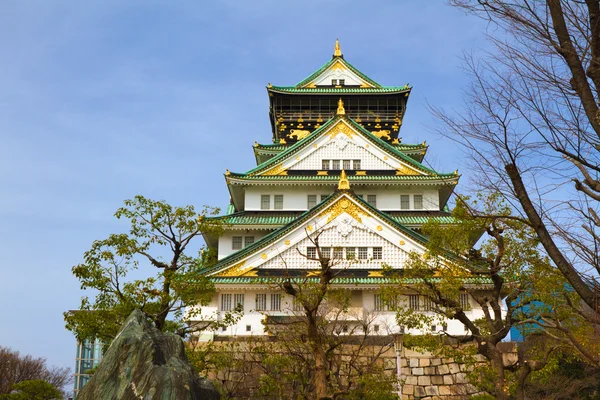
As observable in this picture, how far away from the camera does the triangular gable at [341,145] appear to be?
3900cm

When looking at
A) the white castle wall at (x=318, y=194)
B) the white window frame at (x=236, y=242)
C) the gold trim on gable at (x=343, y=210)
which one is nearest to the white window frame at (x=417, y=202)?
the white castle wall at (x=318, y=194)

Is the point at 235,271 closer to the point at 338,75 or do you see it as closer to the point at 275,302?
the point at 275,302

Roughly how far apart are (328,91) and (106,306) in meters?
26.7

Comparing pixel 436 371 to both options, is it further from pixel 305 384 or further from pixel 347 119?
pixel 347 119

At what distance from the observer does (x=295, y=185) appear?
128ft

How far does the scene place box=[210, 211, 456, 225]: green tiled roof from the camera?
120ft

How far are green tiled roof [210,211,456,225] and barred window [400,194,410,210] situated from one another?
42 centimetres

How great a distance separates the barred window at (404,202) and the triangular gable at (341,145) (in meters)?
1.35

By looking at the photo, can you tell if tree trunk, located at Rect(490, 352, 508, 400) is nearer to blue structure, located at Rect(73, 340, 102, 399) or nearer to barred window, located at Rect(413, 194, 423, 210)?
barred window, located at Rect(413, 194, 423, 210)

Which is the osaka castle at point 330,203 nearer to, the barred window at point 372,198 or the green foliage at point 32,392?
the barred window at point 372,198

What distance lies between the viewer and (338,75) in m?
47.5

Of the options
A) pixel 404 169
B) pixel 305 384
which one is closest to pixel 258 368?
pixel 305 384

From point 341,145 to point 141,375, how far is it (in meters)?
28.9

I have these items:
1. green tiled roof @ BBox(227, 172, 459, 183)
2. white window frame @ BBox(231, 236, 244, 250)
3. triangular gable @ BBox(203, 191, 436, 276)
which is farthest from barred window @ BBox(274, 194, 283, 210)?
triangular gable @ BBox(203, 191, 436, 276)
